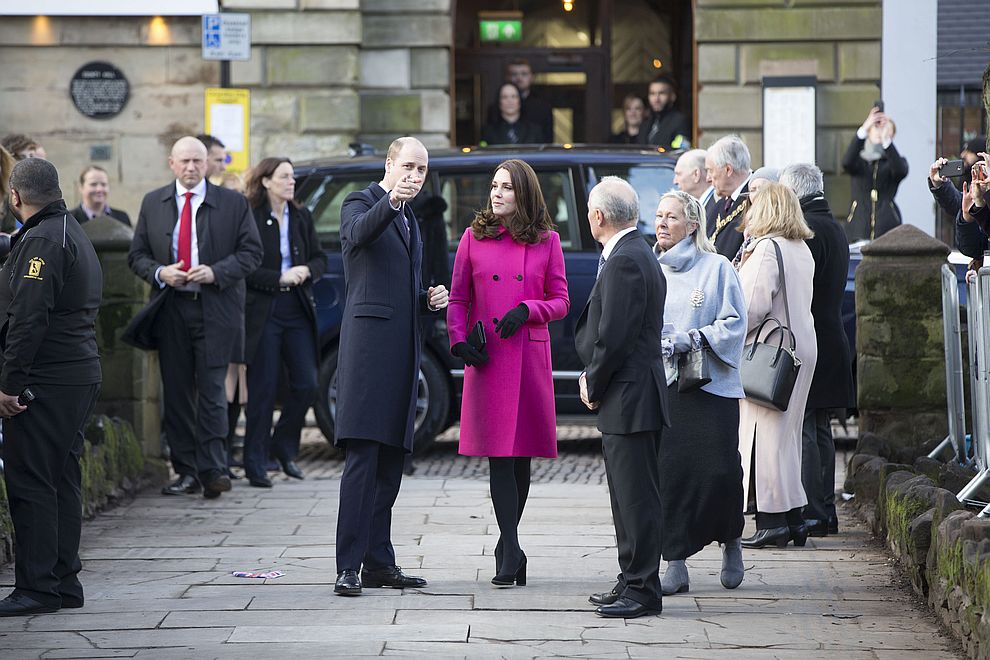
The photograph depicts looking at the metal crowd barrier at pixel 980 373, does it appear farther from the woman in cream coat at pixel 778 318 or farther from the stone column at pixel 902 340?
the stone column at pixel 902 340

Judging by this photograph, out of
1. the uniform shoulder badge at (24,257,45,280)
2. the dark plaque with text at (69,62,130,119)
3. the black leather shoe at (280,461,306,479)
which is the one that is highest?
the dark plaque with text at (69,62,130,119)

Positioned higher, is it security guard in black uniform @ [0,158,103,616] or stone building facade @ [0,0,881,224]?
stone building facade @ [0,0,881,224]

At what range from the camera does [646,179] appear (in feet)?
36.7

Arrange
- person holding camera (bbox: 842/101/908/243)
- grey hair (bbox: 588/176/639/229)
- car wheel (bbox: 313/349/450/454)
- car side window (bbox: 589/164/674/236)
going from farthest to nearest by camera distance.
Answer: person holding camera (bbox: 842/101/908/243), car wheel (bbox: 313/349/450/454), car side window (bbox: 589/164/674/236), grey hair (bbox: 588/176/639/229)

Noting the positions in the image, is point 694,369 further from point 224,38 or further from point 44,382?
point 224,38

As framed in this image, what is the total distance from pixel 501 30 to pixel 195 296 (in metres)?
10.5

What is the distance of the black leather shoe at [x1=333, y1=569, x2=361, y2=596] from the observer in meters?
6.70

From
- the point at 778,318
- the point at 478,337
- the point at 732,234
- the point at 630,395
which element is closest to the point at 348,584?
the point at 478,337

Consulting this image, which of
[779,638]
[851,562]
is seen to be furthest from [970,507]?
[779,638]

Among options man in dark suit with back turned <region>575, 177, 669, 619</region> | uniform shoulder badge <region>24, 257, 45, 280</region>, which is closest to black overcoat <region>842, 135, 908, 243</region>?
man in dark suit with back turned <region>575, 177, 669, 619</region>

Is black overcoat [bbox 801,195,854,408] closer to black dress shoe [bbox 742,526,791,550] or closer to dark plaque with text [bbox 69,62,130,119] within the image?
black dress shoe [bbox 742,526,791,550]

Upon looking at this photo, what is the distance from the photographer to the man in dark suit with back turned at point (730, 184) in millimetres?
8211

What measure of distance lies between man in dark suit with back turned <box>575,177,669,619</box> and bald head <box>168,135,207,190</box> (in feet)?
13.2

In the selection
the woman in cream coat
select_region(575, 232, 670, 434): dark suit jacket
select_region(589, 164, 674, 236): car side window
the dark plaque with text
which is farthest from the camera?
the dark plaque with text
